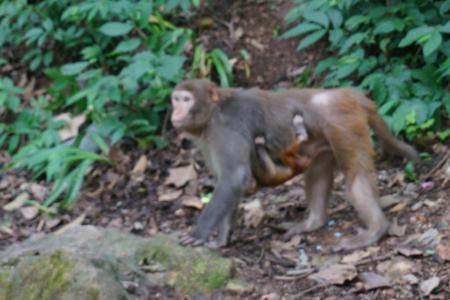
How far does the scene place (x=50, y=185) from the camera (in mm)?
9133

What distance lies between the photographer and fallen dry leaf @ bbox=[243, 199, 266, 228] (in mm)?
7469

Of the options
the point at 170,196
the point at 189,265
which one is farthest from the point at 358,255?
the point at 170,196

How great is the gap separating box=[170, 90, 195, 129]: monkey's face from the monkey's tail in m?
1.45

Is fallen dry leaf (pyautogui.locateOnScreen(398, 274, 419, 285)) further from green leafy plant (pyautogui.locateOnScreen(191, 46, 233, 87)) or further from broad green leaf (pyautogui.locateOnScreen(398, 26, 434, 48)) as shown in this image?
green leafy plant (pyautogui.locateOnScreen(191, 46, 233, 87))

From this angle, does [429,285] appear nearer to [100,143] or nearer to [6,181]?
[100,143]

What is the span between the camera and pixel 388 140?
7.38 metres

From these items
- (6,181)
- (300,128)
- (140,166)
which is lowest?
(6,181)

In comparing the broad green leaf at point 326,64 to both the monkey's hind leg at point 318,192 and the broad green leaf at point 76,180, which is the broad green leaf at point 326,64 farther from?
the broad green leaf at point 76,180

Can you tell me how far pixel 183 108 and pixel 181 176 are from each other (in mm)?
1881

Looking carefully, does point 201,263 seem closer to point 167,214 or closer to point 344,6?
point 167,214

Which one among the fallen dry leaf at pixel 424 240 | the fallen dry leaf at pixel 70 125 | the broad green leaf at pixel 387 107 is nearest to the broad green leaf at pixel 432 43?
the broad green leaf at pixel 387 107

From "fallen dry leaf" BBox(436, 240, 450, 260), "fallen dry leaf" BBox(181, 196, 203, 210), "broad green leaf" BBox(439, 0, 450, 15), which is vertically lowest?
"fallen dry leaf" BBox(181, 196, 203, 210)

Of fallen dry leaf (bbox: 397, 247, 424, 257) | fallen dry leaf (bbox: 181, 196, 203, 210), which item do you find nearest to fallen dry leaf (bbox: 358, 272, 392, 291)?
fallen dry leaf (bbox: 397, 247, 424, 257)

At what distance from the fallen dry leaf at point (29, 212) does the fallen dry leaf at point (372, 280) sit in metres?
3.71
